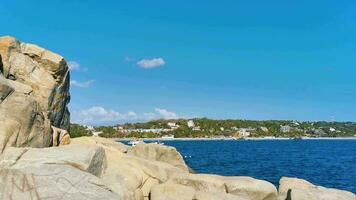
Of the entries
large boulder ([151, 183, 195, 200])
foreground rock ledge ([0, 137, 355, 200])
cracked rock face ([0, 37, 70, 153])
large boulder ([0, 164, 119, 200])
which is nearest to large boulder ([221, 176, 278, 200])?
foreground rock ledge ([0, 137, 355, 200])

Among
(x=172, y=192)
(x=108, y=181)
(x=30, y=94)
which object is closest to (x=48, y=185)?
(x=108, y=181)

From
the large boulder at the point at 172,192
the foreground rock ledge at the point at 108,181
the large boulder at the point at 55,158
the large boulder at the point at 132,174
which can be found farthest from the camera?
the large boulder at the point at 172,192

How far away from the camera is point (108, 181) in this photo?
814 inches

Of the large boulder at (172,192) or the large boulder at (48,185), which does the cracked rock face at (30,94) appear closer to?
the large boulder at (48,185)

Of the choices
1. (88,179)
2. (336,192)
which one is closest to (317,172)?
(336,192)

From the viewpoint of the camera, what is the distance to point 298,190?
23.5 m

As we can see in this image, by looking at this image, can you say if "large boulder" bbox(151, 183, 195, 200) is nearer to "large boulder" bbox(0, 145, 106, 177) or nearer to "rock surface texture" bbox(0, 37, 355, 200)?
"rock surface texture" bbox(0, 37, 355, 200)

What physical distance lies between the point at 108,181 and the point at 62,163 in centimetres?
241

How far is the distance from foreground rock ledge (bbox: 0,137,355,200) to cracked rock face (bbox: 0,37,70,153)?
1.84 meters

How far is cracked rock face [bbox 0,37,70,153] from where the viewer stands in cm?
2164

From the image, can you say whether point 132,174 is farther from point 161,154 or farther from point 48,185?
point 161,154

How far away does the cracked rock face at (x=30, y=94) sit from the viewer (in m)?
21.6

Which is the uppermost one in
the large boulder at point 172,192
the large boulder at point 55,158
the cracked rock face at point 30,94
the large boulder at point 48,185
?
the cracked rock face at point 30,94

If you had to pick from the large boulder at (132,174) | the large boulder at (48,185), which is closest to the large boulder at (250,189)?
the large boulder at (132,174)
